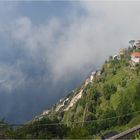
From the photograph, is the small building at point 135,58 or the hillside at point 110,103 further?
the small building at point 135,58

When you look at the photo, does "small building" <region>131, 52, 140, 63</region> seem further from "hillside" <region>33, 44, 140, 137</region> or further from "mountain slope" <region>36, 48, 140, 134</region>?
"mountain slope" <region>36, 48, 140, 134</region>

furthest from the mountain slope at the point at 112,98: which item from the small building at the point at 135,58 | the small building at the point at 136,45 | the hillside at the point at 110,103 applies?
the small building at the point at 136,45

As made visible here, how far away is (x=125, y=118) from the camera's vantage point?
51.1 metres

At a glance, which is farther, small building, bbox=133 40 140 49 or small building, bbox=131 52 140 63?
small building, bbox=133 40 140 49

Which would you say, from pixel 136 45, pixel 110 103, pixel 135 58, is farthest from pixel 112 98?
pixel 136 45

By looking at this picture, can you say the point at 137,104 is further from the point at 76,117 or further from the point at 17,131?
the point at 17,131

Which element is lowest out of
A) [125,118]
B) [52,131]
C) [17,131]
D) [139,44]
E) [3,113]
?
[17,131]

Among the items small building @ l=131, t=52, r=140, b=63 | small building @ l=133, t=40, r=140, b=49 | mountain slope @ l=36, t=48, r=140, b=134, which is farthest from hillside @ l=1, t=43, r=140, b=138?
small building @ l=133, t=40, r=140, b=49

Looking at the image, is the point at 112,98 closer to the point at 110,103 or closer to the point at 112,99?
the point at 112,99

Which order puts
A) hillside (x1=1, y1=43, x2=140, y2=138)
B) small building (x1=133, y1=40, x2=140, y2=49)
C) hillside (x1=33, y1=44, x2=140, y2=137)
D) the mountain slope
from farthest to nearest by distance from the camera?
1. small building (x1=133, y1=40, x2=140, y2=49)
2. the mountain slope
3. hillside (x1=33, y1=44, x2=140, y2=137)
4. hillside (x1=1, y1=43, x2=140, y2=138)

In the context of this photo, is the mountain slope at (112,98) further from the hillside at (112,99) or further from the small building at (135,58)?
the small building at (135,58)

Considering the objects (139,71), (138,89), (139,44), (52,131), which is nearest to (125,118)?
(138,89)

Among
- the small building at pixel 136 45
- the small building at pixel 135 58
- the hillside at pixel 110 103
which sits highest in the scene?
the small building at pixel 136 45

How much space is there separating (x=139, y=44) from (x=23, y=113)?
10428cm
